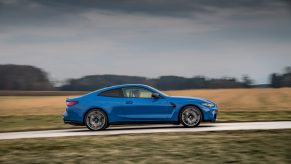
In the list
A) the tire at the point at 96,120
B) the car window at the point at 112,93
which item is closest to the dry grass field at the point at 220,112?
the tire at the point at 96,120

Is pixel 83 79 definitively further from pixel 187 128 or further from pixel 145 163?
pixel 145 163

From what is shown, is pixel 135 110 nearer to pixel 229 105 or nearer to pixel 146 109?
pixel 146 109

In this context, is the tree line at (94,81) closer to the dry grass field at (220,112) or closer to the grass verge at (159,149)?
the dry grass field at (220,112)

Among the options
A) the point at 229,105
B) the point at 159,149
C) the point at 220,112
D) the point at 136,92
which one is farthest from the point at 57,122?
the point at 229,105

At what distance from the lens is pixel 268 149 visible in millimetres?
8148

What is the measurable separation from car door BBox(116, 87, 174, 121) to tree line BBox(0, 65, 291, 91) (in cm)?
4135

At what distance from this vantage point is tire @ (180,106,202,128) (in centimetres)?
1274

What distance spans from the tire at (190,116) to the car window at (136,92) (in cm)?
A: 113

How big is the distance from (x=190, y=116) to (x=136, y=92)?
174 cm

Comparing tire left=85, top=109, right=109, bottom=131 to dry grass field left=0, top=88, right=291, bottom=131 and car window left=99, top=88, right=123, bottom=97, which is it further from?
dry grass field left=0, top=88, right=291, bottom=131

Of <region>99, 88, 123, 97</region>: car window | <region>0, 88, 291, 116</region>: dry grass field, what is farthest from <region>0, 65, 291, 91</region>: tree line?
<region>99, 88, 123, 97</region>: car window

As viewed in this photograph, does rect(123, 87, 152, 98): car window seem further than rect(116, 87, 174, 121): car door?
Yes

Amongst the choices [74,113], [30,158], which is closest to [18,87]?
[74,113]

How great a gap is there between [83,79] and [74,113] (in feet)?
159
